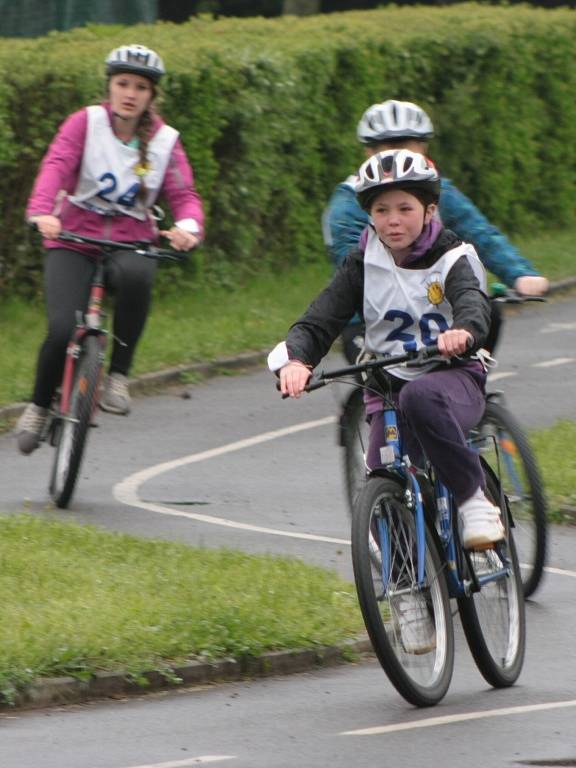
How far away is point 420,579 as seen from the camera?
6.79m

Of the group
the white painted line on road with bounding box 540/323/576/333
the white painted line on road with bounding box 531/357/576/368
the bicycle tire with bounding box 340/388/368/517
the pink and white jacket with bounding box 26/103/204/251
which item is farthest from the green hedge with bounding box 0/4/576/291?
the bicycle tire with bounding box 340/388/368/517

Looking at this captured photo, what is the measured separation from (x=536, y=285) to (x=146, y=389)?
6.65 meters

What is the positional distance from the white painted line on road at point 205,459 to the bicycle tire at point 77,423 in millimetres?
491

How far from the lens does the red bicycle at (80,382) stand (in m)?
9.96

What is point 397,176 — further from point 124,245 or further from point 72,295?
point 72,295

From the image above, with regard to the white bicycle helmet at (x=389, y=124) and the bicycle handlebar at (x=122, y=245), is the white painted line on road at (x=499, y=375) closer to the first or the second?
the bicycle handlebar at (x=122, y=245)

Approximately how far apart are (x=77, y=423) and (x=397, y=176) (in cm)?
347

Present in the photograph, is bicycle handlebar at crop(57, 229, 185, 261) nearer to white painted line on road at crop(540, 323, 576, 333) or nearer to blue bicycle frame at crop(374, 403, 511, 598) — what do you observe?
blue bicycle frame at crop(374, 403, 511, 598)

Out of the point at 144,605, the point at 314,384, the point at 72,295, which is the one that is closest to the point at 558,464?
the point at 72,295

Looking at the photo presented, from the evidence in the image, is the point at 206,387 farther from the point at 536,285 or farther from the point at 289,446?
the point at 536,285

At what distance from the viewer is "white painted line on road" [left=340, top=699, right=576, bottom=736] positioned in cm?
650

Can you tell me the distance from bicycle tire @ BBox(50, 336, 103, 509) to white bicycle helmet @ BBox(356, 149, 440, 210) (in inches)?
129

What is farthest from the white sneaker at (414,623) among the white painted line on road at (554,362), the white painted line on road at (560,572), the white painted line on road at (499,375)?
the white painted line on road at (554,362)

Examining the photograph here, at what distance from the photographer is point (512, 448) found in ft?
27.1
